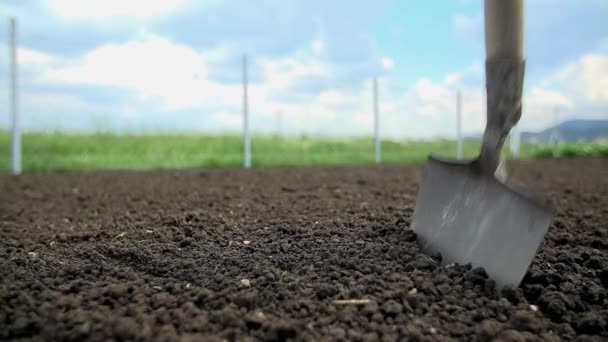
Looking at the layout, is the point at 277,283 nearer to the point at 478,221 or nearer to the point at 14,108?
the point at 478,221

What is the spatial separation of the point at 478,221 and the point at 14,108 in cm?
722

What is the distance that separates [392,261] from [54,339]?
0.96 metres

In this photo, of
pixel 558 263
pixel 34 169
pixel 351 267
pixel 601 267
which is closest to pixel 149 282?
pixel 351 267

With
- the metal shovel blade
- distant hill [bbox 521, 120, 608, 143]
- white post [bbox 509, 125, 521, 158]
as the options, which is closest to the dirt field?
the metal shovel blade

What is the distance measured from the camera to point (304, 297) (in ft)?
4.26

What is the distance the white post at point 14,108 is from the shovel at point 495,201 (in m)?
6.83

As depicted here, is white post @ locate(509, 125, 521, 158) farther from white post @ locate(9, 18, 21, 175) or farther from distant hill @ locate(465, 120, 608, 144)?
white post @ locate(9, 18, 21, 175)

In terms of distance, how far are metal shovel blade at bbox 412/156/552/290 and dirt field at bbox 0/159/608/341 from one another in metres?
0.07

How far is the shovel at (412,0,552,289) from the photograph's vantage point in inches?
57.0

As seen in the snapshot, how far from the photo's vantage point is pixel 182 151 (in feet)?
29.3

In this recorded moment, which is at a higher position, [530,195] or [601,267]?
[530,195]

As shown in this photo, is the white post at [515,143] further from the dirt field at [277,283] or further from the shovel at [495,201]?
the shovel at [495,201]

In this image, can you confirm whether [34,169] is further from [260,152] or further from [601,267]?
[601,267]

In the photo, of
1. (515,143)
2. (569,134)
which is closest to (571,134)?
(569,134)
